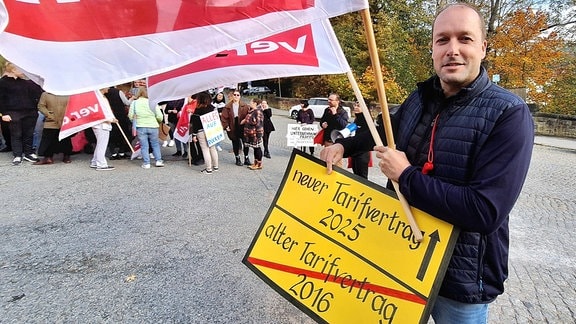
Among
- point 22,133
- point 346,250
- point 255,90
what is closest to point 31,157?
point 22,133

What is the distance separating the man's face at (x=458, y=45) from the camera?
143cm

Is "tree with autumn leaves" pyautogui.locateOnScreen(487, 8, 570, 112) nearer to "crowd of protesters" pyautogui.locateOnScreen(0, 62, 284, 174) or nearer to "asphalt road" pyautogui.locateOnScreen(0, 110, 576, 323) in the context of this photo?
"asphalt road" pyautogui.locateOnScreen(0, 110, 576, 323)

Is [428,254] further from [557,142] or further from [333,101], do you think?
[557,142]

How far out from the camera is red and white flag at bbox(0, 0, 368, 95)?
1603 millimetres

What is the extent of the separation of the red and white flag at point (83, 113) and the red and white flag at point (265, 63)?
6.03 meters

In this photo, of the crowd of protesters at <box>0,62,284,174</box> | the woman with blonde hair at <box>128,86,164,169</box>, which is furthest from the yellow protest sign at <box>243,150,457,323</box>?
the woman with blonde hair at <box>128,86,164,169</box>

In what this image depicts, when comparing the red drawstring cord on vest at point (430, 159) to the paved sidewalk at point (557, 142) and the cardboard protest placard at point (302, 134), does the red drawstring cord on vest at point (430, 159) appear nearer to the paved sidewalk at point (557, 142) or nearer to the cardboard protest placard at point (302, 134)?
the cardboard protest placard at point (302, 134)

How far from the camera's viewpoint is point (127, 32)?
170 centimetres

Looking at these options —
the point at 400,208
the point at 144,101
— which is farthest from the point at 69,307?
the point at 144,101

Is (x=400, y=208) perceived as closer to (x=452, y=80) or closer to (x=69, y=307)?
(x=452, y=80)

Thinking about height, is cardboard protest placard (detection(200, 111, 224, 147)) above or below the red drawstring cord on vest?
below

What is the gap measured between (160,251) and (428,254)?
3282 millimetres

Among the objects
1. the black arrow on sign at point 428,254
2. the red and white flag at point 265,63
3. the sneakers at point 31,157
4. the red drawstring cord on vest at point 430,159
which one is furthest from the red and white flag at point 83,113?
the black arrow on sign at point 428,254

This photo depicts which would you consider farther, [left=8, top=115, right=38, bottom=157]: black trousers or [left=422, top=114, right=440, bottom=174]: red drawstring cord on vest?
[left=8, top=115, right=38, bottom=157]: black trousers
